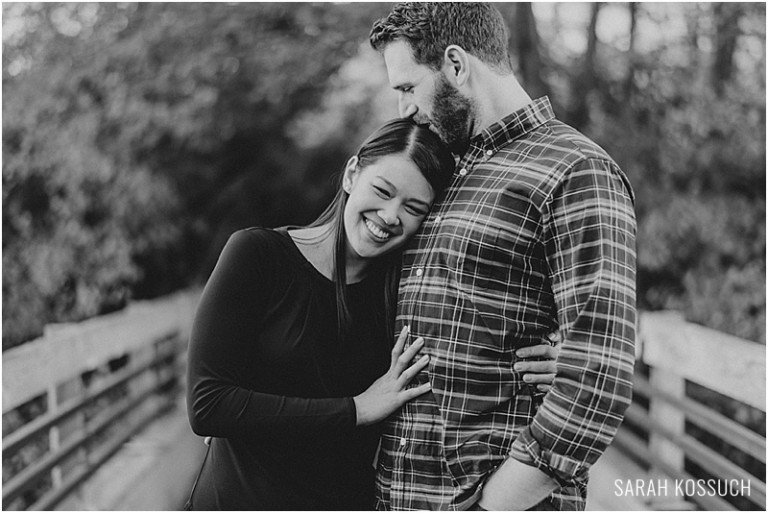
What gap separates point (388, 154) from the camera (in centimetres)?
185

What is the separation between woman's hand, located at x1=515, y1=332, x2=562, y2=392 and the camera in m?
1.70

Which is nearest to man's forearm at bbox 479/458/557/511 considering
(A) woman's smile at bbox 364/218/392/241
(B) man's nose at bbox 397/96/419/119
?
(A) woman's smile at bbox 364/218/392/241

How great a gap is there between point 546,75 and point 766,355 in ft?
10.7

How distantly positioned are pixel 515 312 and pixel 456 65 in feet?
1.91

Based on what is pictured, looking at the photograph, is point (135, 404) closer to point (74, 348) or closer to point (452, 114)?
point (74, 348)

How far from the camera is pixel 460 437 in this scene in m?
1.71

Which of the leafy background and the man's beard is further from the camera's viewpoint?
the leafy background

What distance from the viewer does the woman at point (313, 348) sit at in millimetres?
1727

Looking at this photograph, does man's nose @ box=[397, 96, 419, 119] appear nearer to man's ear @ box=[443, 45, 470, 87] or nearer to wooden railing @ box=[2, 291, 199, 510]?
man's ear @ box=[443, 45, 470, 87]

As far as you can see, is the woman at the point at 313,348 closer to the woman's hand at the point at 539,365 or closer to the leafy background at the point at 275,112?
the woman's hand at the point at 539,365

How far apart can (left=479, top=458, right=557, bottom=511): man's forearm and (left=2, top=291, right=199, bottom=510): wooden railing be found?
6.78 ft

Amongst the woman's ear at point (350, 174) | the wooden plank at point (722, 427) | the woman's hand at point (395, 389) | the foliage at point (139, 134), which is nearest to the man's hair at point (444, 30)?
the woman's ear at point (350, 174)

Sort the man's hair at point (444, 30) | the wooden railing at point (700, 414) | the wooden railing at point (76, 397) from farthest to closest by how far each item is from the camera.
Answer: the wooden railing at point (76, 397) → the wooden railing at point (700, 414) → the man's hair at point (444, 30)

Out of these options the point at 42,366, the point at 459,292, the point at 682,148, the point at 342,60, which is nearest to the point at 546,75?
the point at 682,148
